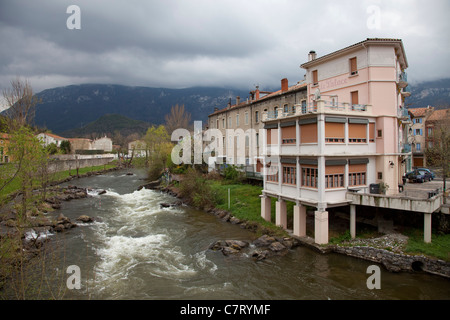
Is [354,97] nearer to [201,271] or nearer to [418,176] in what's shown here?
[418,176]

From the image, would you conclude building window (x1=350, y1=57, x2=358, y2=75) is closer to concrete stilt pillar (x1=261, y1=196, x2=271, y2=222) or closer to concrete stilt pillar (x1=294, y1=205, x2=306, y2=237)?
concrete stilt pillar (x1=294, y1=205, x2=306, y2=237)

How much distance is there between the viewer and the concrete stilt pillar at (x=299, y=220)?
1911cm

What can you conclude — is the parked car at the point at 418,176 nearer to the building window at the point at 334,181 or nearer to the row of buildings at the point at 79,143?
the building window at the point at 334,181

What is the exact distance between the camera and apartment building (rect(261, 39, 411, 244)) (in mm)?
17766

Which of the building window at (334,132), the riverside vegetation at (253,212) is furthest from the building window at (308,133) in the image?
the riverside vegetation at (253,212)

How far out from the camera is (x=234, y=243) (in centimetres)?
1898

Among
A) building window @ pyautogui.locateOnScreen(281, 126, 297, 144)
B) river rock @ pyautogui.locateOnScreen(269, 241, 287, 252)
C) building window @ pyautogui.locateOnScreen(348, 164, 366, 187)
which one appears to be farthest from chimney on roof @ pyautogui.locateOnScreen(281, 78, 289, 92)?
river rock @ pyautogui.locateOnScreen(269, 241, 287, 252)

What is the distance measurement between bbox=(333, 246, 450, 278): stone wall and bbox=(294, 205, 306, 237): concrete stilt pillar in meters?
3.46

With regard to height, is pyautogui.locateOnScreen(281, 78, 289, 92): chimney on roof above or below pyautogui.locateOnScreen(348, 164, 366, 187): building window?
above

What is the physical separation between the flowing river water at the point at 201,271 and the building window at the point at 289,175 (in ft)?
15.2
